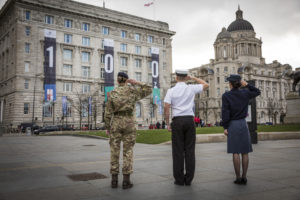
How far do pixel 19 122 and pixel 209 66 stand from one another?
6283cm

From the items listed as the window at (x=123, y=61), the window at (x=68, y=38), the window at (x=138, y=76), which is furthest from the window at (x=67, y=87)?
the window at (x=138, y=76)

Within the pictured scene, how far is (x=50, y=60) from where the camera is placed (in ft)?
162

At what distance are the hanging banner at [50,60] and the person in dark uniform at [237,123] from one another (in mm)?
46608

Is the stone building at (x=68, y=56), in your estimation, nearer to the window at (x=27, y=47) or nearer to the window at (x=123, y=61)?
the window at (x=123, y=61)

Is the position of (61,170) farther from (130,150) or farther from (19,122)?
(19,122)

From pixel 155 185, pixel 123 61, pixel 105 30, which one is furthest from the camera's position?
pixel 123 61

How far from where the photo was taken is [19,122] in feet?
154

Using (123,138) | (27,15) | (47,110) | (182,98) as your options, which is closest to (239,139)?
(182,98)

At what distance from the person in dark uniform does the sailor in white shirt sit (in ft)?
1.86

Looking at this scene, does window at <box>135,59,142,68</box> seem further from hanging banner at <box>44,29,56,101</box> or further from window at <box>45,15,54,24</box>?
window at <box>45,15,54,24</box>

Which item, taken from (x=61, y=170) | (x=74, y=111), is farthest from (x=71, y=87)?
(x=61, y=170)

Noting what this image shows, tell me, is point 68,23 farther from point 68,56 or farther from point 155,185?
point 155,185

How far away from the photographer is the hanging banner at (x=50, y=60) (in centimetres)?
4852

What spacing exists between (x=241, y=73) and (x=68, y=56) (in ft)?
187
